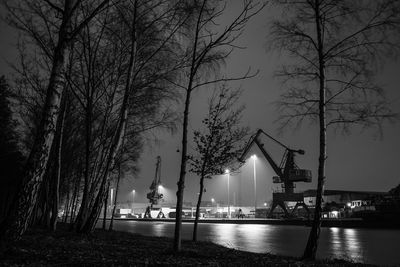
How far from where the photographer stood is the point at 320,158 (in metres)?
11.1

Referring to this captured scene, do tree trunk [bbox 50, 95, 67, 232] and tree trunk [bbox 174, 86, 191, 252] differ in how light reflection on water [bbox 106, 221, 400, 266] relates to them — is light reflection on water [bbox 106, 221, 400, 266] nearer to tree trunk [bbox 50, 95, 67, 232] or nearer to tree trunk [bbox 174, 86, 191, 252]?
tree trunk [bbox 174, 86, 191, 252]

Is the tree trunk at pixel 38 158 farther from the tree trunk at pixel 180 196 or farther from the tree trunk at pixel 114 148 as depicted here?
the tree trunk at pixel 114 148

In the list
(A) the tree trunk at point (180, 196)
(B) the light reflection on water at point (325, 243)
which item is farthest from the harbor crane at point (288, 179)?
(A) the tree trunk at point (180, 196)

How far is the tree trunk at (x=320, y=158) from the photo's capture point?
10500mm

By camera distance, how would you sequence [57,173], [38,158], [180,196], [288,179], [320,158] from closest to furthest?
1. [38,158]
2. [180,196]
3. [320,158]
4. [57,173]
5. [288,179]

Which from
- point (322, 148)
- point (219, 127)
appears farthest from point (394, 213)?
point (322, 148)

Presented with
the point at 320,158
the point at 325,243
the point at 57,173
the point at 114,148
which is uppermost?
the point at 114,148

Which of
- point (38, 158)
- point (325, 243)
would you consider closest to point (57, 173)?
point (38, 158)

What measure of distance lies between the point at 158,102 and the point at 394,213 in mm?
42471

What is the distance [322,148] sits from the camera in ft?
36.8

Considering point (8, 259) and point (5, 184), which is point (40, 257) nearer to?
point (8, 259)

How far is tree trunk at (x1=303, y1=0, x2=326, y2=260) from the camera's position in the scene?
10.5m

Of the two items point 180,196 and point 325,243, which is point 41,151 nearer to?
point 180,196

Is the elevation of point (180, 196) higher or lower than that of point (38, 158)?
lower
